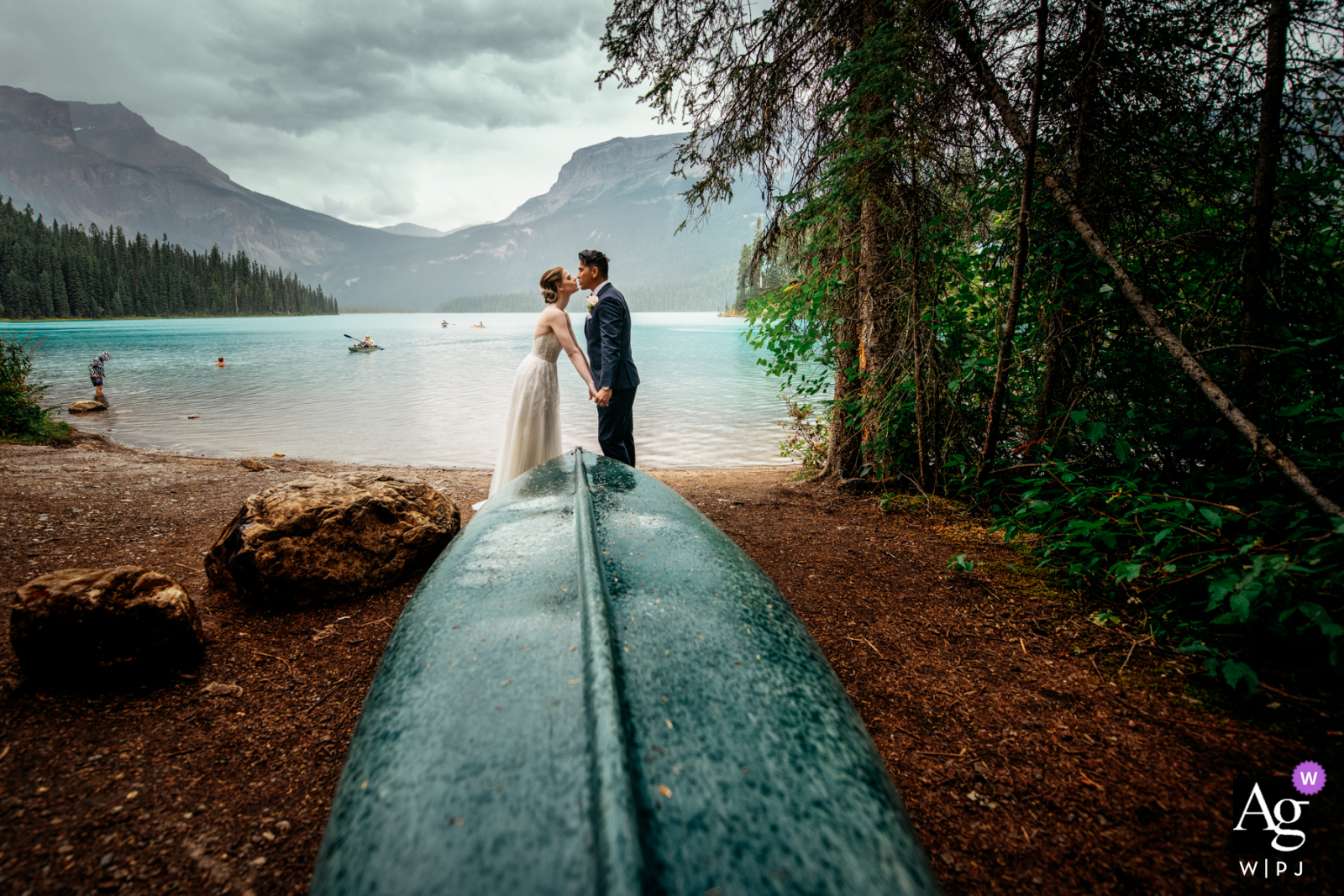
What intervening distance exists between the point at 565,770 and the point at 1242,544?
2.80m

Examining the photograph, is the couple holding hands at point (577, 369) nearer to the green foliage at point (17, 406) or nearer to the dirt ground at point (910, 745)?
the dirt ground at point (910, 745)

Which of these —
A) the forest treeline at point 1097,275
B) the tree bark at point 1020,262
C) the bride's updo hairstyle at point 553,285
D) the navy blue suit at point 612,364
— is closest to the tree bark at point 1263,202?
the forest treeline at point 1097,275

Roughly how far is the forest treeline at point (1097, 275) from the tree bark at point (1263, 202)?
1 centimetres

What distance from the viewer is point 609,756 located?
103cm

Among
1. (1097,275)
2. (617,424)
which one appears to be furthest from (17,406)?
(1097,275)

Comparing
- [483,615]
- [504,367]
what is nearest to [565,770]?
[483,615]

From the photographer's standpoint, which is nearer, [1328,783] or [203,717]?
[1328,783]

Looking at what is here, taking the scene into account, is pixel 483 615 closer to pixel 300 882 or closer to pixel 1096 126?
pixel 300 882

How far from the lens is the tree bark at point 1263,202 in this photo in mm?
2350

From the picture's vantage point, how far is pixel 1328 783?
5.67ft

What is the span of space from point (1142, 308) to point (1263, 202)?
622 mm

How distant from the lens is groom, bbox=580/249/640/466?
4.71 m

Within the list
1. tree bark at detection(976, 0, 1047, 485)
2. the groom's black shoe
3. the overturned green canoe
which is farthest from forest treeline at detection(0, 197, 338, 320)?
tree bark at detection(976, 0, 1047, 485)

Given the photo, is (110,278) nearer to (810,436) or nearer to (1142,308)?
(810,436)
